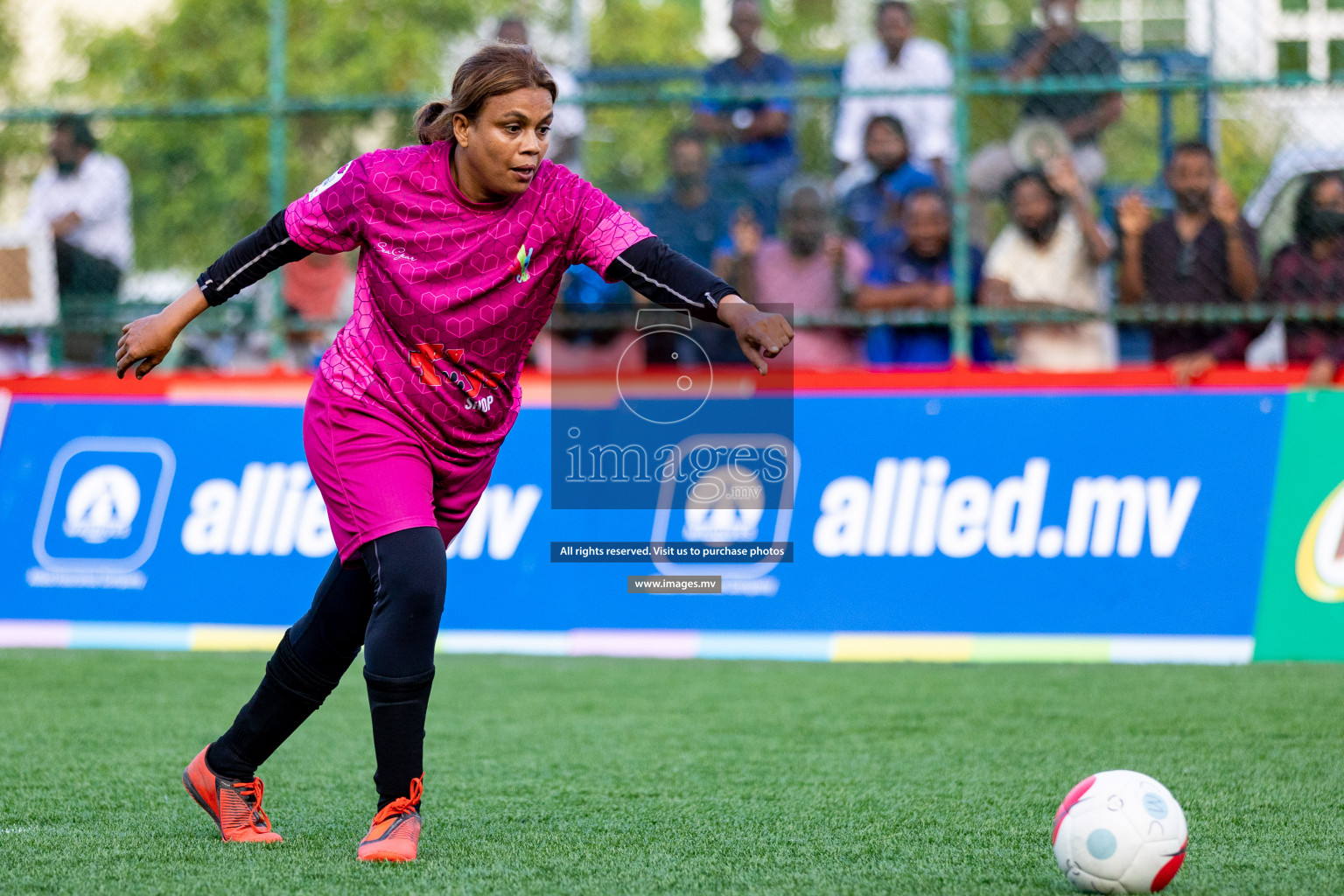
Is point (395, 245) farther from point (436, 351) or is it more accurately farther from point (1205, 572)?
point (1205, 572)

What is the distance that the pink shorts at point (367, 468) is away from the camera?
3.71m

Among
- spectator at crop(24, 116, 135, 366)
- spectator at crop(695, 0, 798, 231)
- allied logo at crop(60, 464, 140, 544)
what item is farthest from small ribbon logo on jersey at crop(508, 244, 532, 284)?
spectator at crop(24, 116, 135, 366)

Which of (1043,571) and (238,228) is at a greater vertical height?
(238,228)

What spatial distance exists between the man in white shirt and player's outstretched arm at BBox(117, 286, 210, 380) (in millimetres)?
5406

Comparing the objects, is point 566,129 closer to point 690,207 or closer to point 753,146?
point 690,207

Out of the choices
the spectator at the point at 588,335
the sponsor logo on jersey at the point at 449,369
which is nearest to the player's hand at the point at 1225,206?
the spectator at the point at 588,335

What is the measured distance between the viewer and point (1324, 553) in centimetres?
696

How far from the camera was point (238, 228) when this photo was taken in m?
9.33

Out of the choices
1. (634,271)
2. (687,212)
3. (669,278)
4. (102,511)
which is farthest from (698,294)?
(687,212)

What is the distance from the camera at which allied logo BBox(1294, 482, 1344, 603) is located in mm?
6938

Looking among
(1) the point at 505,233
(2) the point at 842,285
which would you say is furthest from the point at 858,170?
(1) the point at 505,233

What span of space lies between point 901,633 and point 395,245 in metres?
4.13

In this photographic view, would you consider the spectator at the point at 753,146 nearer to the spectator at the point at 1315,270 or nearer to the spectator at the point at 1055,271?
the spectator at the point at 1055,271

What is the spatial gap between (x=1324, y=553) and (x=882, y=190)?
10.2ft
